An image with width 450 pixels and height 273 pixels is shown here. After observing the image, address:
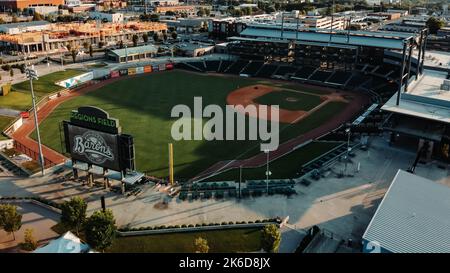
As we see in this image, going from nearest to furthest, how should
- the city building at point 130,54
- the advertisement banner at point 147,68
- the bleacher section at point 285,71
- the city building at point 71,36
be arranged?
1. the bleacher section at point 285,71
2. the advertisement banner at point 147,68
3. the city building at point 130,54
4. the city building at point 71,36

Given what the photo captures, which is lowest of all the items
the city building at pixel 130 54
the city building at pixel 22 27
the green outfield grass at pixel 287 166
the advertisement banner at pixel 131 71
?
the green outfield grass at pixel 287 166

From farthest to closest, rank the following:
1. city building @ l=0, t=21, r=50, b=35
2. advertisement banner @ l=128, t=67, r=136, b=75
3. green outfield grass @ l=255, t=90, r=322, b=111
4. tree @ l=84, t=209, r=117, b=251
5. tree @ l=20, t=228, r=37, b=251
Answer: city building @ l=0, t=21, r=50, b=35 → advertisement banner @ l=128, t=67, r=136, b=75 → green outfield grass @ l=255, t=90, r=322, b=111 → tree @ l=20, t=228, r=37, b=251 → tree @ l=84, t=209, r=117, b=251

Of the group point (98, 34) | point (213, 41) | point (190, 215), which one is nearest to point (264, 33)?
point (213, 41)

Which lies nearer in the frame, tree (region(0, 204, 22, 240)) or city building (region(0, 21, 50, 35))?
tree (region(0, 204, 22, 240))

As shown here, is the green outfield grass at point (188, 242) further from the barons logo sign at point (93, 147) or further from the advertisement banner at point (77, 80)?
the advertisement banner at point (77, 80)

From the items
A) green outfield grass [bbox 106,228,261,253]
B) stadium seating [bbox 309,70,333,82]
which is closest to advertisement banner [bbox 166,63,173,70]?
stadium seating [bbox 309,70,333,82]

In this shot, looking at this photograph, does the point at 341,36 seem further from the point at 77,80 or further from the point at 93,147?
the point at 93,147

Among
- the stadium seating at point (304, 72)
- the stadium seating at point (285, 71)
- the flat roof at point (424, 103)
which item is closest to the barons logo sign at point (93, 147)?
the flat roof at point (424, 103)

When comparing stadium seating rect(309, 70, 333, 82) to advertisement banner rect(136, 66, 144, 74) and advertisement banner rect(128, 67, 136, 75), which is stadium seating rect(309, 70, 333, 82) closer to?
advertisement banner rect(136, 66, 144, 74)
